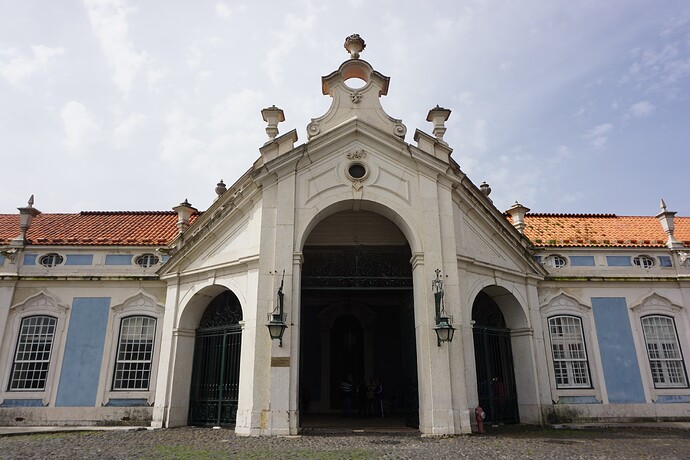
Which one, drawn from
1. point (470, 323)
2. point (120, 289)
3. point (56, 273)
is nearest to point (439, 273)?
point (470, 323)

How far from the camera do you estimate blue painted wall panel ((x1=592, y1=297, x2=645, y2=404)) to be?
14336 millimetres

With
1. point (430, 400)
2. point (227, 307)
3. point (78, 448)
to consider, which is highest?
point (227, 307)

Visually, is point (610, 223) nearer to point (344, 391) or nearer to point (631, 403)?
point (631, 403)

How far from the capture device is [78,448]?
9.57 metres

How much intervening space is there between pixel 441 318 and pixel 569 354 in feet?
19.2

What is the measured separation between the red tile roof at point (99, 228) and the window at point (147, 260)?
372mm

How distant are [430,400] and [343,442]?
2.23 metres

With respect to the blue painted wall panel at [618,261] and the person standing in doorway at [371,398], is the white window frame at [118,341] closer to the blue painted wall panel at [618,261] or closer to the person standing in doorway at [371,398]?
the person standing in doorway at [371,398]

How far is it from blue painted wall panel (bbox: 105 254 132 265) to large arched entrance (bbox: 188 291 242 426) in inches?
122

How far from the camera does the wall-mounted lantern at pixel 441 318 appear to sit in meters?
11.0

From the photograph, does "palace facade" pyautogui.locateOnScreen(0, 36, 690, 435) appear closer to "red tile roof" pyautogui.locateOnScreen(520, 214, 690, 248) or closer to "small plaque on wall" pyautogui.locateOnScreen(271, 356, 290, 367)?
"small plaque on wall" pyautogui.locateOnScreen(271, 356, 290, 367)

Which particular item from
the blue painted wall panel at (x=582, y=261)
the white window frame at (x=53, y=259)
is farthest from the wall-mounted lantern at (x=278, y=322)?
the blue painted wall panel at (x=582, y=261)

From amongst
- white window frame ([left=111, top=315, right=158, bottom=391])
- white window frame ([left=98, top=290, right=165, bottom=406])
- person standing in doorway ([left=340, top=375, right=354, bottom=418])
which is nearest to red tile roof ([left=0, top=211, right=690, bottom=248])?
white window frame ([left=98, top=290, right=165, bottom=406])

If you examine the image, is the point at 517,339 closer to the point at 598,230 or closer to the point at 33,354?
the point at 598,230
